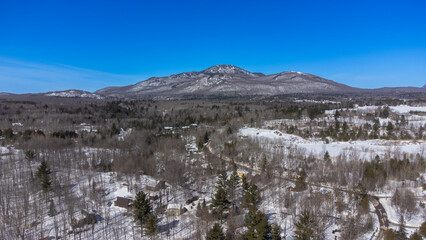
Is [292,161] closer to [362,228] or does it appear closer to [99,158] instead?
Answer: [362,228]

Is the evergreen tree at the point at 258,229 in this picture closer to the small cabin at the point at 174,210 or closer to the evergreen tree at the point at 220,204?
the evergreen tree at the point at 220,204

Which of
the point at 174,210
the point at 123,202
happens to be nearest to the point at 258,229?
the point at 174,210

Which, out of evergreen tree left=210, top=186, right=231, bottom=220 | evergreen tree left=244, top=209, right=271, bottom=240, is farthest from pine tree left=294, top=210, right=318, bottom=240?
evergreen tree left=210, top=186, right=231, bottom=220

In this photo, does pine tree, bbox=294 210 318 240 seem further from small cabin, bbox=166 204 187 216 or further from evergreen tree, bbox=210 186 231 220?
small cabin, bbox=166 204 187 216

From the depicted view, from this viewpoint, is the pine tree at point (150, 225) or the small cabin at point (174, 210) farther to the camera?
the small cabin at point (174, 210)

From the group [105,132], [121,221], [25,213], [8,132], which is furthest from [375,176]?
[8,132]

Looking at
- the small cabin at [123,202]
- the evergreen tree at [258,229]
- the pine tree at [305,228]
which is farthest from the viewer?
the small cabin at [123,202]

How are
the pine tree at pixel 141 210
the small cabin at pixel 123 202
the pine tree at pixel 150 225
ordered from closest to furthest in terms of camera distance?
the pine tree at pixel 150 225 → the pine tree at pixel 141 210 → the small cabin at pixel 123 202

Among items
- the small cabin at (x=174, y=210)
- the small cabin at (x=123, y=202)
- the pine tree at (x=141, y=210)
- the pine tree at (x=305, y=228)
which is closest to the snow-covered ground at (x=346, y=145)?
the pine tree at (x=305, y=228)
